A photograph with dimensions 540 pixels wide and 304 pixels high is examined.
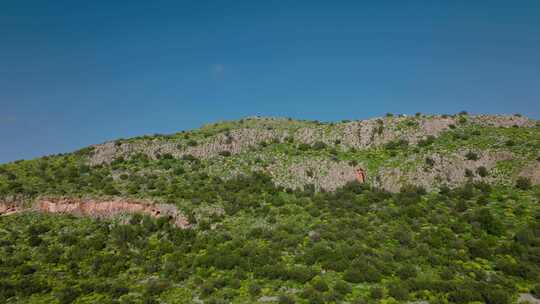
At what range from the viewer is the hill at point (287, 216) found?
2269 centimetres

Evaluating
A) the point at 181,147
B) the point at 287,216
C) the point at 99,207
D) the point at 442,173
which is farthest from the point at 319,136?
the point at 99,207

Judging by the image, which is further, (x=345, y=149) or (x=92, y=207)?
(x=345, y=149)

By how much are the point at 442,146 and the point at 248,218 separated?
25429mm

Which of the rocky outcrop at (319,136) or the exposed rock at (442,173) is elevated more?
the rocky outcrop at (319,136)

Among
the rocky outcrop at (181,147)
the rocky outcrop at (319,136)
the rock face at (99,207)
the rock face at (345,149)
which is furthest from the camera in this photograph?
the rocky outcrop at (181,147)

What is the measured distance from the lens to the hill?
2269 centimetres

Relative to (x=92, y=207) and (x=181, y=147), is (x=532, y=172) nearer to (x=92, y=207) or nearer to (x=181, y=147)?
(x=181, y=147)

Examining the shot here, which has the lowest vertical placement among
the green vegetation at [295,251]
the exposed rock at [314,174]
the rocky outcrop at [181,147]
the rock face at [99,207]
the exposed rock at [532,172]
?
the green vegetation at [295,251]

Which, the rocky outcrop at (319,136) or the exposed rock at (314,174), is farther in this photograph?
the rocky outcrop at (319,136)

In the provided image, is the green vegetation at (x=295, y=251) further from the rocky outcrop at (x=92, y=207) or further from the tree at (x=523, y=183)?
the rocky outcrop at (x=92, y=207)

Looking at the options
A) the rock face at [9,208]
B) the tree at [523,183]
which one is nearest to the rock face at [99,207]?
the rock face at [9,208]

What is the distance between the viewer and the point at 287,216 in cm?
3366

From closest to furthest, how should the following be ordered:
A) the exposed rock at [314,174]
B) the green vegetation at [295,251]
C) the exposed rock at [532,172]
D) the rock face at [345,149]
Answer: the green vegetation at [295,251]
the exposed rock at [532,172]
the rock face at [345,149]
the exposed rock at [314,174]

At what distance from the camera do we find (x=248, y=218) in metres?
33.9
